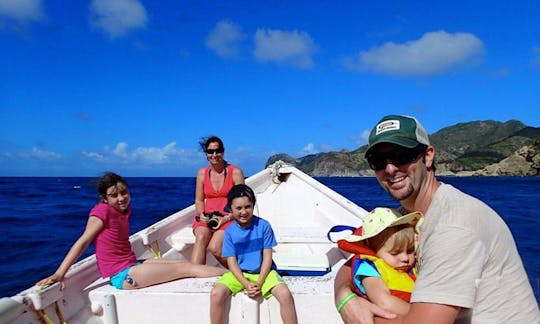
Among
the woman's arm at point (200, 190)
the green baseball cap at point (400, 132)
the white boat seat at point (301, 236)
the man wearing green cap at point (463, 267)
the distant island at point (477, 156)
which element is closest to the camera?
the man wearing green cap at point (463, 267)

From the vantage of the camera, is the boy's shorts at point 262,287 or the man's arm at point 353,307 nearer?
the man's arm at point 353,307

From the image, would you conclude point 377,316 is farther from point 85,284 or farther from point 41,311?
point 85,284

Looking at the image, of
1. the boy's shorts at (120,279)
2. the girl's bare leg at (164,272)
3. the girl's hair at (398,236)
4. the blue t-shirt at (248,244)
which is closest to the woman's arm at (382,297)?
the girl's hair at (398,236)

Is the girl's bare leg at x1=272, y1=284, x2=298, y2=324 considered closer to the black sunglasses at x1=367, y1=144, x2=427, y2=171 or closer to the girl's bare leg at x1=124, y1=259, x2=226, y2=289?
the girl's bare leg at x1=124, y1=259, x2=226, y2=289

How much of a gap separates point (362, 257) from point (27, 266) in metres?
7.97

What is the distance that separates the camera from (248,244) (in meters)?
2.94

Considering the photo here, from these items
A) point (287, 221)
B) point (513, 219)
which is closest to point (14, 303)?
point (287, 221)

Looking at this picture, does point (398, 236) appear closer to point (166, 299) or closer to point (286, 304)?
point (286, 304)

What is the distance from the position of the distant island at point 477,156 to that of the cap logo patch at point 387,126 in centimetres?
6901

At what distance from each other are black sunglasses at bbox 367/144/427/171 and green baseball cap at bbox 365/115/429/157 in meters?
0.04

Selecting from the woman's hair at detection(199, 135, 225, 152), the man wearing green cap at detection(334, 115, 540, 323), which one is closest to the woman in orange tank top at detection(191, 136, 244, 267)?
the woman's hair at detection(199, 135, 225, 152)

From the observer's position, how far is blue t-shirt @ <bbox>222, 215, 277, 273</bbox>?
2861mm

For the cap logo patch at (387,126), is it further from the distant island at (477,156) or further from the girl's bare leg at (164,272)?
the distant island at (477,156)

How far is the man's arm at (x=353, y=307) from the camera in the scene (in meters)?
1.69
